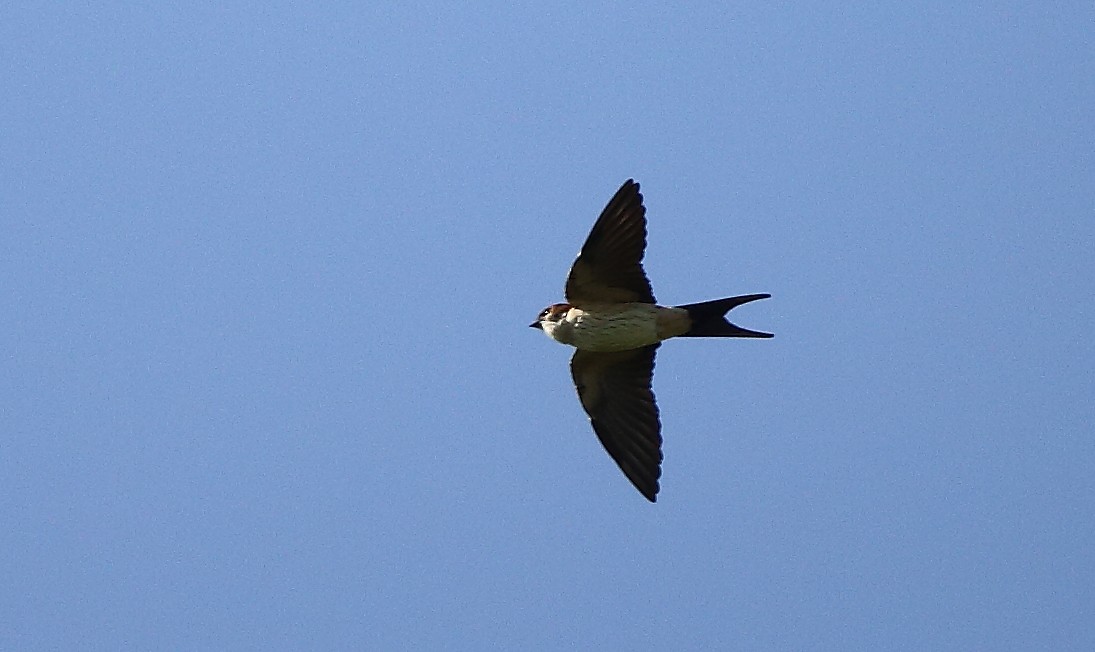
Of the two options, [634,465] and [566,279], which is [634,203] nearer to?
[566,279]

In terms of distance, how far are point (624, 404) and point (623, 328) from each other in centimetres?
64

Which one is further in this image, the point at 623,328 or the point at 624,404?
the point at 624,404

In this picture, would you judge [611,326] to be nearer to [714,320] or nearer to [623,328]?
[623,328]

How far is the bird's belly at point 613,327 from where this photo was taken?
805 cm

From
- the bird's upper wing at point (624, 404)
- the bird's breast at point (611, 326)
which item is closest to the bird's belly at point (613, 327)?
the bird's breast at point (611, 326)

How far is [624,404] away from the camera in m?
8.51

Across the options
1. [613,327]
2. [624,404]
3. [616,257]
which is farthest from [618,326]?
[624,404]

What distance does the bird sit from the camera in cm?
789

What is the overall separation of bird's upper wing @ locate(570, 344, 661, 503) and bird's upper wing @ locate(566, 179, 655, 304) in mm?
511

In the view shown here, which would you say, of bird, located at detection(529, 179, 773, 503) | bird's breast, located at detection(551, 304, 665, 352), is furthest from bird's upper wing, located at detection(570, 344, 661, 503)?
bird's breast, located at detection(551, 304, 665, 352)

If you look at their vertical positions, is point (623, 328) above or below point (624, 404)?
above

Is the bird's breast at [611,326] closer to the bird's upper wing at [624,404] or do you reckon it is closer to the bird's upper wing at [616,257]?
the bird's upper wing at [616,257]

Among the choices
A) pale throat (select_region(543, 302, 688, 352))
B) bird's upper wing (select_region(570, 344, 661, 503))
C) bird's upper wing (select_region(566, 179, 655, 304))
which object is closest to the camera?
bird's upper wing (select_region(566, 179, 655, 304))

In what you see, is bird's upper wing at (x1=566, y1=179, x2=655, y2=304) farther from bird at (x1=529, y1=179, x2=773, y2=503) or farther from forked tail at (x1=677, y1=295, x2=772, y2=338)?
forked tail at (x1=677, y1=295, x2=772, y2=338)
